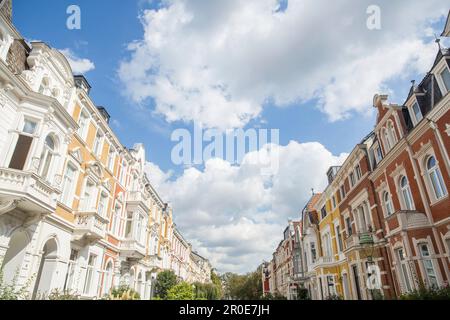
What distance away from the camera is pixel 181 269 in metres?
46.6

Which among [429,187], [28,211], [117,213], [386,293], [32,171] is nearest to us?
[32,171]

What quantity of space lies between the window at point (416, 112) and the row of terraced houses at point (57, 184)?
17.8 m

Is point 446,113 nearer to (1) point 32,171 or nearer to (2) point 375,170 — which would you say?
(2) point 375,170

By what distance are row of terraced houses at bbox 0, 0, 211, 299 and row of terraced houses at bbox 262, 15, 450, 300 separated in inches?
590

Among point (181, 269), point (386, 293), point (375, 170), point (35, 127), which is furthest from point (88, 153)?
point (181, 269)

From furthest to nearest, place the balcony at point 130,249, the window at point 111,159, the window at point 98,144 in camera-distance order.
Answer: the balcony at point 130,249 → the window at point 111,159 → the window at point 98,144

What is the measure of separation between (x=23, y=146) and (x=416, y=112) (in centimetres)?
1891

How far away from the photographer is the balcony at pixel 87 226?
585 inches

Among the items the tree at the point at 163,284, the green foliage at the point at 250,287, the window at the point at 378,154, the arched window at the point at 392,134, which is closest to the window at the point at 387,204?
the window at the point at 378,154

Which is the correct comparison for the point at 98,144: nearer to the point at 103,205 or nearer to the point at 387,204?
the point at 103,205

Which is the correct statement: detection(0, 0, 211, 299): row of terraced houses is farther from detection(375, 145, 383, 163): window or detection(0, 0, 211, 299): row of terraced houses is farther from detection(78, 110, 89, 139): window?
detection(375, 145, 383, 163): window

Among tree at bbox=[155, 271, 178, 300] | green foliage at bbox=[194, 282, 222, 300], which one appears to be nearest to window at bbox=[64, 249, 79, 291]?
tree at bbox=[155, 271, 178, 300]

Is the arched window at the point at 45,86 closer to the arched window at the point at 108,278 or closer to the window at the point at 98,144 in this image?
the window at the point at 98,144
